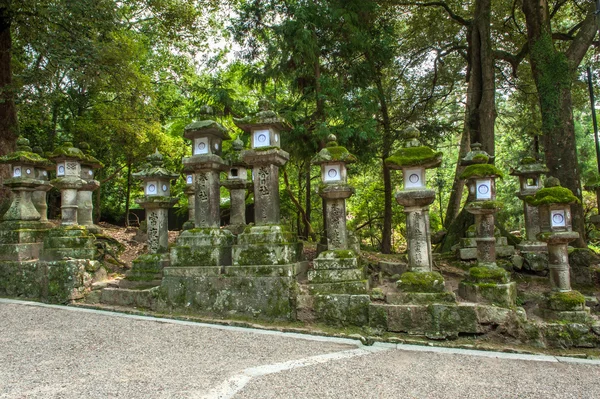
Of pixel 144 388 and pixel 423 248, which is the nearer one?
pixel 144 388

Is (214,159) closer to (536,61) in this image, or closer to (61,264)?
(61,264)

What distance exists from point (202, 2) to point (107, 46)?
5.67 m

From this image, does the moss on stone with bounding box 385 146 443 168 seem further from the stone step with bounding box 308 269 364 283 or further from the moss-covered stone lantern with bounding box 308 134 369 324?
the stone step with bounding box 308 269 364 283

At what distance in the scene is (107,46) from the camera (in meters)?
9.77

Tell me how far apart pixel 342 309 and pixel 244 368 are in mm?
1870

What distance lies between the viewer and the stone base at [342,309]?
17.4ft

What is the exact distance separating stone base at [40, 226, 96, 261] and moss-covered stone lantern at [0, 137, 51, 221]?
3.10 ft

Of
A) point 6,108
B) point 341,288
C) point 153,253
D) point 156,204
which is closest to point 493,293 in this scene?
point 341,288

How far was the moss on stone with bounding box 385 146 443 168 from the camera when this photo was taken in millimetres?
5590

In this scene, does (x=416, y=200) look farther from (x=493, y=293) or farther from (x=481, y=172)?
(x=493, y=293)

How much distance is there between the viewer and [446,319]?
502 cm

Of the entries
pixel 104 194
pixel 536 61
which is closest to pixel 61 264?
pixel 536 61

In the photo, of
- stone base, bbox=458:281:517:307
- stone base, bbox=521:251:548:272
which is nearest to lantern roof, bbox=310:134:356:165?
stone base, bbox=458:281:517:307

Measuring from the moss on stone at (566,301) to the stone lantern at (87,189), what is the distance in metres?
9.21
